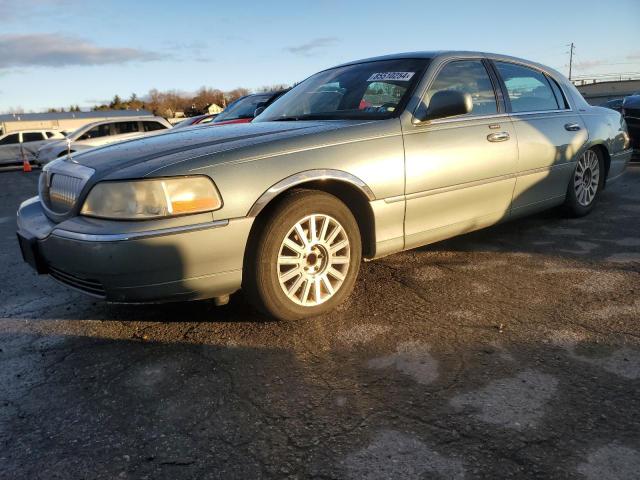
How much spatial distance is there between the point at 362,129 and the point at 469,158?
3.06 ft

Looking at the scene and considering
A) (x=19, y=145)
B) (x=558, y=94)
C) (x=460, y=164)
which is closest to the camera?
(x=460, y=164)

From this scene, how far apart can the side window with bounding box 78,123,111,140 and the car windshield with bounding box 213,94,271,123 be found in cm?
583

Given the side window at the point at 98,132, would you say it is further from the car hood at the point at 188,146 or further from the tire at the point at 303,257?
the tire at the point at 303,257

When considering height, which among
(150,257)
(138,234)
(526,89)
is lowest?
(150,257)

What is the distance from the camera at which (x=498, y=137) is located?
3865mm

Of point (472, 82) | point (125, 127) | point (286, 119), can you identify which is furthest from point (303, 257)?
point (125, 127)

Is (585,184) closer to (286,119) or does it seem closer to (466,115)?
(466,115)

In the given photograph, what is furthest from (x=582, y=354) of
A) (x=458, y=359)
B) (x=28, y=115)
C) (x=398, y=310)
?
(x=28, y=115)

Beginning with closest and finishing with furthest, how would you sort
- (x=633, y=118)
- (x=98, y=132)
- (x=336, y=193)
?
(x=336, y=193) < (x=633, y=118) < (x=98, y=132)

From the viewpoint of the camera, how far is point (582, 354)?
8.10 ft

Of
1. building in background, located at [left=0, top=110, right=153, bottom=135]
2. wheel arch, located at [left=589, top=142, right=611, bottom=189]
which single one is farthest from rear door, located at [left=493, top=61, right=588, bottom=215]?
building in background, located at [left=0, top=110, right=153, bottom=135]

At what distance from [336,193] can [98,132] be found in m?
12.9

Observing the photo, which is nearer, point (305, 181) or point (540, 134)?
point (305, 181)

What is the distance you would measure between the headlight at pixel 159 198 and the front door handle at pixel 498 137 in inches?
87.0
